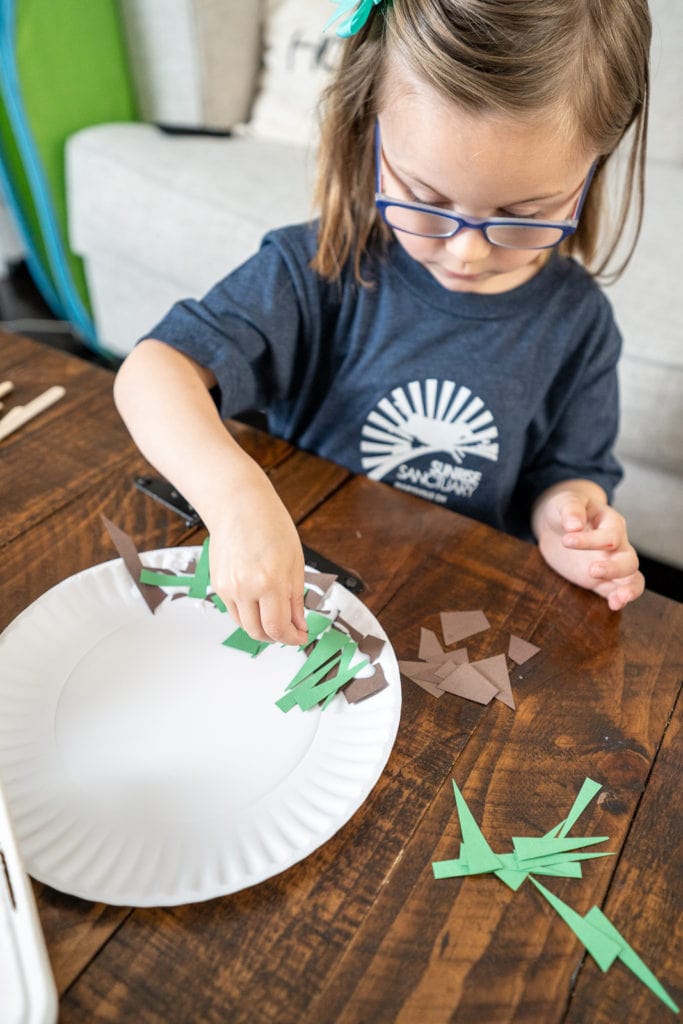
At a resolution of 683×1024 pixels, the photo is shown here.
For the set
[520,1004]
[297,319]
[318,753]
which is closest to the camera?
[520,1004]

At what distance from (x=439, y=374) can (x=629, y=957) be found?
611 mm

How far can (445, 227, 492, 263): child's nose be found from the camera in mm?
692

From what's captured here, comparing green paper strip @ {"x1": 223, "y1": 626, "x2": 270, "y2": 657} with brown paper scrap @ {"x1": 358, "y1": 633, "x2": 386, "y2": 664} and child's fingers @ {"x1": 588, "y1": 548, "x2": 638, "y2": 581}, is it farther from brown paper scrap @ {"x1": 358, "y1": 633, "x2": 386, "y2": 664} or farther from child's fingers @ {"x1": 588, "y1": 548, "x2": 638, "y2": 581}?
child's fingers @ {"x1": 588, "y1": 548, "x2": 638, "y2": 581}

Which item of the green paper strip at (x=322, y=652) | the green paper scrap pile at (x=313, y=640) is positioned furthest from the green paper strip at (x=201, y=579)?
the green paper strip at (x=322, y=652)

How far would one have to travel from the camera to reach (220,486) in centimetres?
61

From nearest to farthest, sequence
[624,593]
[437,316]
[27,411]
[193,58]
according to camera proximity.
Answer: [624,593]
[27,411]
[437,316]
[193,58]

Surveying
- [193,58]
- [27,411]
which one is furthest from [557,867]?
[193,58]

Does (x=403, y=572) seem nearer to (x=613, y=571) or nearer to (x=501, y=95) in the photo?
(x=613, y=571)

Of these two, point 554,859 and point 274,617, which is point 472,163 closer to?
point 274,617

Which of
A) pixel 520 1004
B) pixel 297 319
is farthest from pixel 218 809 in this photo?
pixel 297 319

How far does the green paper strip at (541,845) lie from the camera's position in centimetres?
48

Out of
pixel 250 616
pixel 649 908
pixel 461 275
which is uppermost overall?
pixel 461 275

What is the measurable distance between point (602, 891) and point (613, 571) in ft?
0.87

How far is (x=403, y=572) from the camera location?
663 mm
